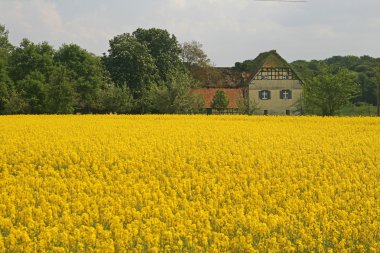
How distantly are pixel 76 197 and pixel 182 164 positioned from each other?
4472 mm

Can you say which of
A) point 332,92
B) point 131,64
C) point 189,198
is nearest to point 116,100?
point 131,64

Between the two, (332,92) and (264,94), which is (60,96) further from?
(332,92)

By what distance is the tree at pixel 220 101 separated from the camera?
61906 mm

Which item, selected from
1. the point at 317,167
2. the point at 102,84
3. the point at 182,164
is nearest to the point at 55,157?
the point at 182,164

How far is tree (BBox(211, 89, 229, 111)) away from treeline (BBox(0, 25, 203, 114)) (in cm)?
357

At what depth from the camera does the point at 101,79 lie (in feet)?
209

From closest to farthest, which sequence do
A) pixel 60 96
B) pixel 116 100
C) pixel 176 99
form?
pixel 60 96, pixel 176 99, pixel 116 100

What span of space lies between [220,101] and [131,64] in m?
11.1

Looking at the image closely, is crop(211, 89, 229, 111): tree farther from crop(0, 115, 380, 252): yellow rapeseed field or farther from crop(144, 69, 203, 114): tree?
crop(0, 115, 380, 252): yellow rapeseed field

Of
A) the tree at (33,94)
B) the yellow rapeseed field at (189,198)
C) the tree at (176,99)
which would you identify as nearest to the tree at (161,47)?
the tree at (176,99)

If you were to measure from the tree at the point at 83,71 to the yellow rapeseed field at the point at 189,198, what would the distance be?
4302 centimetres

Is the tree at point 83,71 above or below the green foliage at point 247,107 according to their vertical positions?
above

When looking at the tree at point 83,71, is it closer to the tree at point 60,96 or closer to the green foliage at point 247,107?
the tree at point 60,96

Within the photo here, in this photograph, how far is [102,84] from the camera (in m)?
62.7
